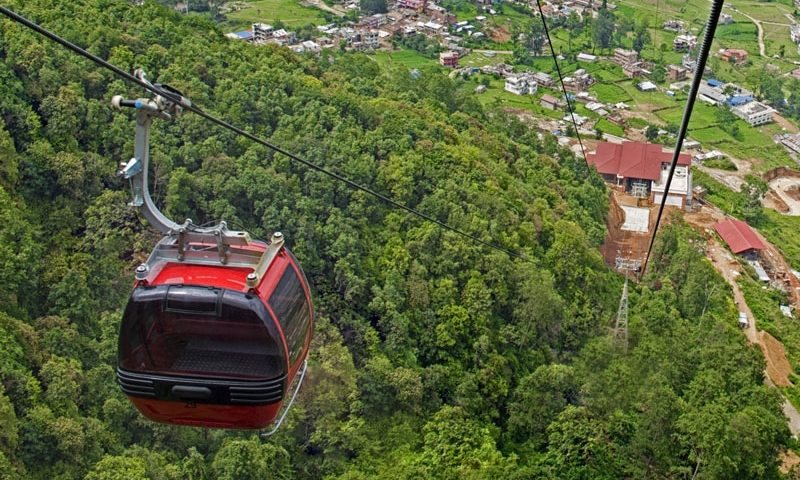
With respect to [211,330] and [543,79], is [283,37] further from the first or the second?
[211,330]

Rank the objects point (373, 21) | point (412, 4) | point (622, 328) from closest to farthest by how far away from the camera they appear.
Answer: point (622, 328)
point (373, 21)
point (412, 4)

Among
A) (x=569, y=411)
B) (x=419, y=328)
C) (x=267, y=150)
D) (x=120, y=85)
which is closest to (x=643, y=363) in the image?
(x=569, y=411)

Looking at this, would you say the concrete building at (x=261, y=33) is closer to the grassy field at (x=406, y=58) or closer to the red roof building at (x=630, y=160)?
the grassy field at (x=406, y=58)

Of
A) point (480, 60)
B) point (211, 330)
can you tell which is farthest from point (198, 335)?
point (480, 60)

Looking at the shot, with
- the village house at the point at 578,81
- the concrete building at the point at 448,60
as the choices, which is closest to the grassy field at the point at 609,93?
the village house at the point at 578,81

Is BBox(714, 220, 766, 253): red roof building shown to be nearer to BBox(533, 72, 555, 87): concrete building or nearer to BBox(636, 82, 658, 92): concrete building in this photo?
BBox(636, 82, 658, 92): concrete building

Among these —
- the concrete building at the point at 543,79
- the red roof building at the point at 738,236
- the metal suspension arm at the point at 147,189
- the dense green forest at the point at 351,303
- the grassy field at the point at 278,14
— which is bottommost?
the red roof building at the point at 738,236

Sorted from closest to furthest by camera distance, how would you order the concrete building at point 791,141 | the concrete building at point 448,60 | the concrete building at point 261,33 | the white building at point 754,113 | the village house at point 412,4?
the concrete building at point 791,141 < the white building at point 754,113 < the concrete building at point 261,33 < the concrete building at point 448,60 < the village house at point 412,4
